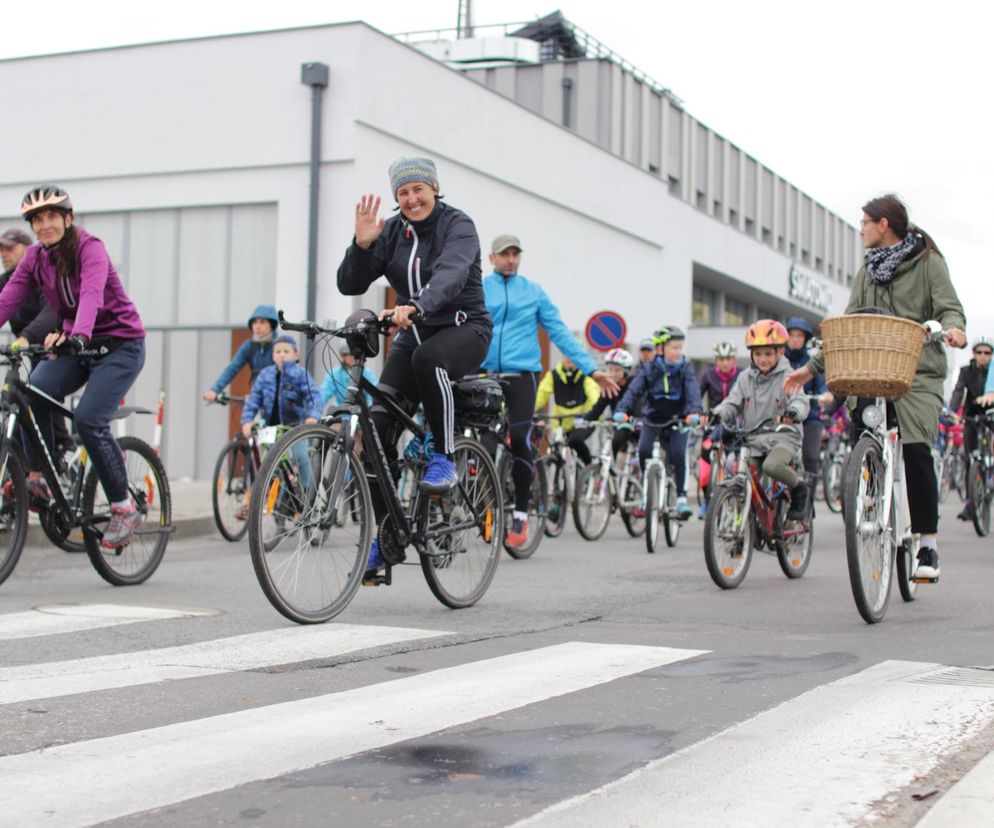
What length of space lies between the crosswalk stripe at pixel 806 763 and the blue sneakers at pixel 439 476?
92.9 inches

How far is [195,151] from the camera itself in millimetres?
23766

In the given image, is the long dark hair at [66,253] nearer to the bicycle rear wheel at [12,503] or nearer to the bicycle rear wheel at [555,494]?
the bicycle rear wheel at [12,503]

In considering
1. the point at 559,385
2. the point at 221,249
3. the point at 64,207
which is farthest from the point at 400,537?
the point at 221,249

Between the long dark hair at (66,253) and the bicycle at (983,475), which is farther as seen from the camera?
the bicycle at (983,475)

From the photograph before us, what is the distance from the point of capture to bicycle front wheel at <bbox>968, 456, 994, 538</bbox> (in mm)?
13469

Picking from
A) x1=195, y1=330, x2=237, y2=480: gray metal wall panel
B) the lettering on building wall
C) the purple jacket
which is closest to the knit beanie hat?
the purple jacket

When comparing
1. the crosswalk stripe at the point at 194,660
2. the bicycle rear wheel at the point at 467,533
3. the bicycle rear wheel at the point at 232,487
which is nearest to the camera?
the crosswalk stripe at the point at 194,660

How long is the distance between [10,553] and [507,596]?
101 inches

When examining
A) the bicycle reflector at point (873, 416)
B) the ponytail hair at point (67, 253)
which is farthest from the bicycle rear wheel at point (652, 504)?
the ponytail hair at point (67, 253)

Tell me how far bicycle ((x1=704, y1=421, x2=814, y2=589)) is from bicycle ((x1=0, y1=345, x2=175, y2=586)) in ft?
→ 10.2

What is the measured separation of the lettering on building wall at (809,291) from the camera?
5375cm

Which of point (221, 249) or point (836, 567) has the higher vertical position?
point (221, 249)

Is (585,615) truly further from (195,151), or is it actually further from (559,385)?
(195,151)

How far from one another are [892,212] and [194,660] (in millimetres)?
4082
